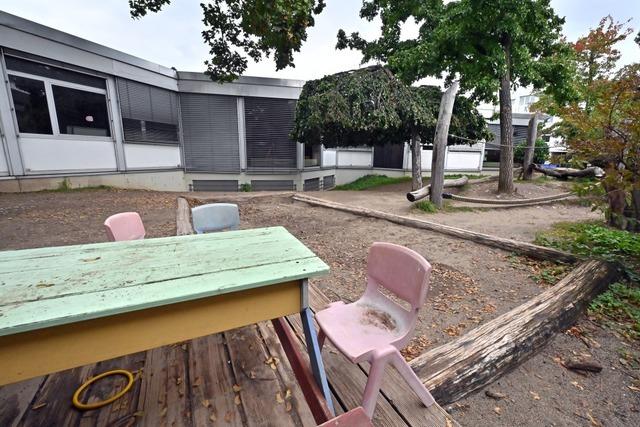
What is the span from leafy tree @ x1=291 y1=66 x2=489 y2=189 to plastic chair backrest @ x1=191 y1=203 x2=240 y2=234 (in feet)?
18.5

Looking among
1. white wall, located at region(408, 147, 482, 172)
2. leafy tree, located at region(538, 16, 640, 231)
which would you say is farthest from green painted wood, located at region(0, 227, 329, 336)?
white wall, located at region(408, 147, 482, 172)

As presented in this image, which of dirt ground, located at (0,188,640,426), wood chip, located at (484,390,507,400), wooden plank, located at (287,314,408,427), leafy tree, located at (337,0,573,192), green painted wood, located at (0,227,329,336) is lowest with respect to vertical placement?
wood chip, located at (484,390,507,400)

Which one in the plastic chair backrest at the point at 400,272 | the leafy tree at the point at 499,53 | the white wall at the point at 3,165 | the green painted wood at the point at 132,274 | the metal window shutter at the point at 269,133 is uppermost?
the leafy tree at the point at 499,53

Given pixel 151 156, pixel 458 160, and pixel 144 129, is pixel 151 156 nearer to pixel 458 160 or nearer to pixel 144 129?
pixel 144 129

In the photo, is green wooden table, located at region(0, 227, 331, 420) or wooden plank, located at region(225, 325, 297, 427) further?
wooden plank, located at region(225, 325, 297, 427)

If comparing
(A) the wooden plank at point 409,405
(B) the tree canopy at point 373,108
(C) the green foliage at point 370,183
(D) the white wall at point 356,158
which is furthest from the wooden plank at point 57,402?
(D) the white wall at point 356,158

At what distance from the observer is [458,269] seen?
142 inches

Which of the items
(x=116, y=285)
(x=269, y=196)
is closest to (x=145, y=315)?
(x=116, y=285)

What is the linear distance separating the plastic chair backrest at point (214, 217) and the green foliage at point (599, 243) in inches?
169

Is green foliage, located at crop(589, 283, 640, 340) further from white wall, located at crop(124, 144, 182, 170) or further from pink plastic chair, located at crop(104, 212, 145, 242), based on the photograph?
white wall, located at crop(124, 144, 182, 170)

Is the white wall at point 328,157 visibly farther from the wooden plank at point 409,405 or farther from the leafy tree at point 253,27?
the wooden plank at point 409,405

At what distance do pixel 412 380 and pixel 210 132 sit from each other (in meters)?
11.9

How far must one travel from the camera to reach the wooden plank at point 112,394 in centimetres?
131

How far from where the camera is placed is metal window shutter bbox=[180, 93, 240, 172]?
1112 centimetres
